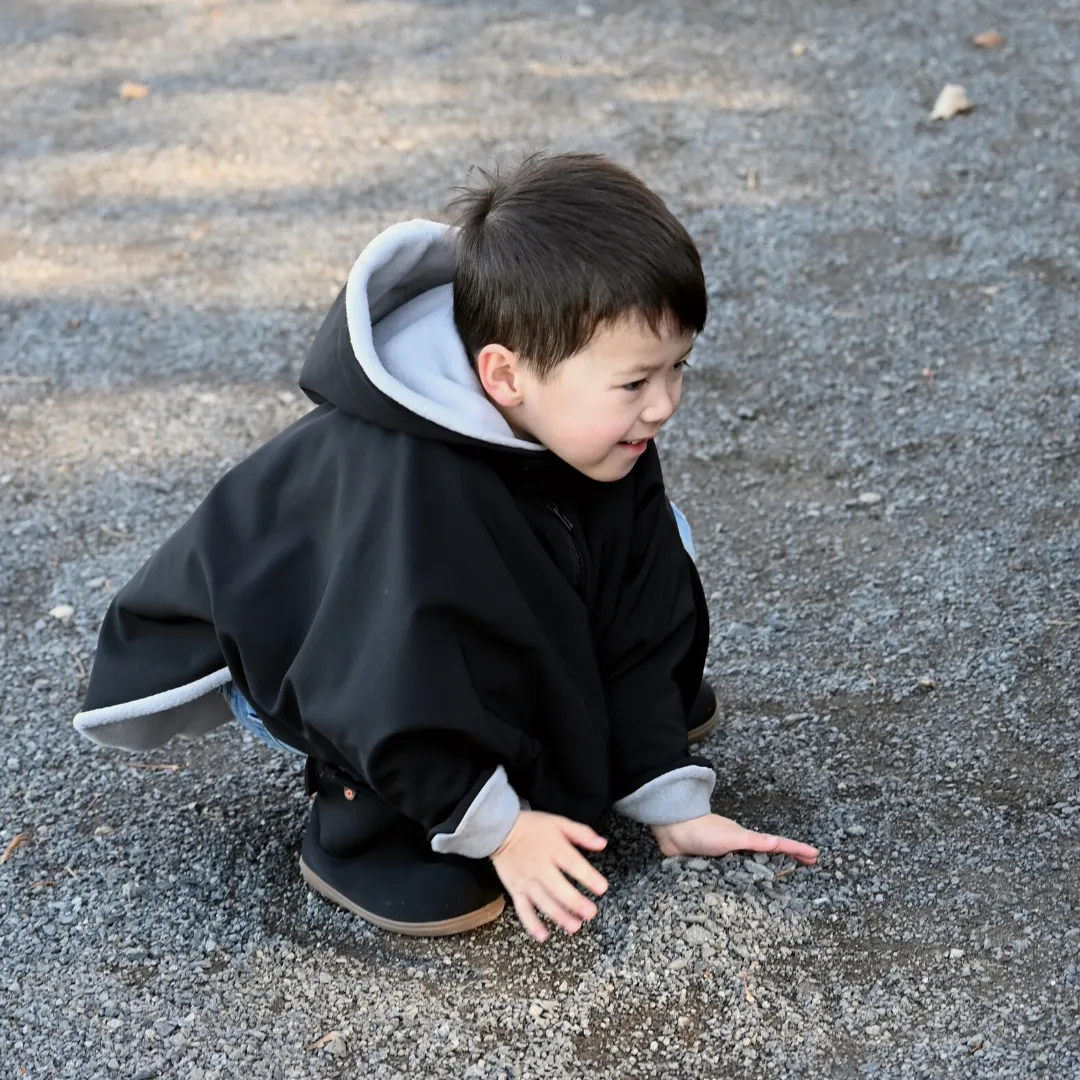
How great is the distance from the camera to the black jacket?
1813 mm

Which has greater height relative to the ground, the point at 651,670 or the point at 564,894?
the point at 651,670

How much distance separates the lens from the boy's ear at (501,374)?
1.87 m

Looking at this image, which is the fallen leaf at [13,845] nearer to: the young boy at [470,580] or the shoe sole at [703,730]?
the young boy at [470,580]

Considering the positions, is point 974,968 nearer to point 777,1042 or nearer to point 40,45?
point 777,1042

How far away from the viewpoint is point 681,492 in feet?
10.5

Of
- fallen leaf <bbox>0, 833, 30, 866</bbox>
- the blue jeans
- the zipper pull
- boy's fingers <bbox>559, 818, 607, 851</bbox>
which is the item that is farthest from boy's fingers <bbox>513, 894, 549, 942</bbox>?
fallen leaf <bbox>0, 833, 30, 866</bbox>

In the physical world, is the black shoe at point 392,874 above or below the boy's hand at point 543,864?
below

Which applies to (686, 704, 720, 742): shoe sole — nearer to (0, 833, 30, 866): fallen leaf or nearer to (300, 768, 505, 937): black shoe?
(300, 768, 505, 937): black shoe

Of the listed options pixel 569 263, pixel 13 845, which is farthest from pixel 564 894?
pixel 13 845

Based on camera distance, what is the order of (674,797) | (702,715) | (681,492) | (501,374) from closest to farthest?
1. (501,374)
2. (674,797)
3. (702,715)
4. (681,492)

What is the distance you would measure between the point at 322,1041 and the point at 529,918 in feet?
1.06

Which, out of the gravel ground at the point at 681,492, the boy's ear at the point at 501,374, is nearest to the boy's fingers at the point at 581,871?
the gravel ground at the point at 681,492

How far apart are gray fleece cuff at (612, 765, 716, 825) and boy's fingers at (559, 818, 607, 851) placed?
138 mm

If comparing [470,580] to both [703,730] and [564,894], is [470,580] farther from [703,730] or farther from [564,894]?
[703,730]
